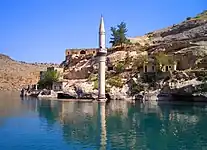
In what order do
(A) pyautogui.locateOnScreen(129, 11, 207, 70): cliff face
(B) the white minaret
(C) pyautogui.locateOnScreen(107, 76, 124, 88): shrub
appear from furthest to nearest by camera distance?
1. (C) pyautogui.locateOnScreen(107, 76, 124, 88): shrub
2. (B) the white minaret
3. (A) pyautogui.locateOnScreen(129, 11, 207, 70): cliff face

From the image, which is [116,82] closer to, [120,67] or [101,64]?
[120,67]

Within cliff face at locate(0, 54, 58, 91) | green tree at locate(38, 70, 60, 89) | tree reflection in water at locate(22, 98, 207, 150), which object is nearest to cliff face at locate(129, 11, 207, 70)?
green tree at locate(38, 70, 60, 89)

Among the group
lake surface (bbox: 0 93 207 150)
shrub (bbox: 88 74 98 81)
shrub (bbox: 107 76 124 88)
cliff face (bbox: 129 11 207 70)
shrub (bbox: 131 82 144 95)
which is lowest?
lake surface (bbox: 0 93 207 150)

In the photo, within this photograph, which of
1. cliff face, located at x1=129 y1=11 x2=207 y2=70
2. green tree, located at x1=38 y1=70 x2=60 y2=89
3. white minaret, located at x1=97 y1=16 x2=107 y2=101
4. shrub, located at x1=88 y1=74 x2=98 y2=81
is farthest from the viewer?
green tree, located at x1=38 y1=70 x2=60 y2=89

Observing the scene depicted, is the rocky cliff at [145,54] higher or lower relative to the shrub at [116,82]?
higher

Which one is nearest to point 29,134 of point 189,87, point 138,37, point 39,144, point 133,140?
point 39,144

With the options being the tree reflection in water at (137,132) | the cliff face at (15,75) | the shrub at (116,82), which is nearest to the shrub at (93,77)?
the shrub at (116,82)

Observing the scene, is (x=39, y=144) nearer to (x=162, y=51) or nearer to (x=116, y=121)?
(x=116, y=121)

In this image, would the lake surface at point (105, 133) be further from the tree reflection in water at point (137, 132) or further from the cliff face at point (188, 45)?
the cliff face at point (188, 45)

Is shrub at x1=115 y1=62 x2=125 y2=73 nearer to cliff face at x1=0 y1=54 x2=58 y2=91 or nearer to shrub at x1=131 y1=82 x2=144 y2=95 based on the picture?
shrub at x1=131 y1=82 x2=144 y2=95

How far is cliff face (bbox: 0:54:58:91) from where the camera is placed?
143 meters

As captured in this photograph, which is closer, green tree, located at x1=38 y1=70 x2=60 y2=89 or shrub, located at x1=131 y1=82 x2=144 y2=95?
shrub, located at x1=131 y1=82 x2=144 y2=95

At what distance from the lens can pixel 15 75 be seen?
152 metres

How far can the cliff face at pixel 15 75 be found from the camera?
469 feet
